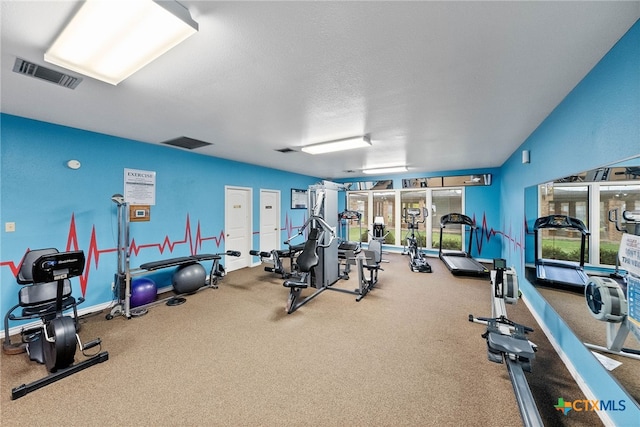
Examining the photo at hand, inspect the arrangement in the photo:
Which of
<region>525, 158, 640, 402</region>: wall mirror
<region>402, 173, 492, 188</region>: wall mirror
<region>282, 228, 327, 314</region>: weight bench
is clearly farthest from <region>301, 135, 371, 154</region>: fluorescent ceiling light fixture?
<region>402, 173, 492, 188</region>: wall mirror

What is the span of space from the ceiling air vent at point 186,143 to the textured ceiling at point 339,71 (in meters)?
0.31

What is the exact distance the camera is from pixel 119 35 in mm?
1363

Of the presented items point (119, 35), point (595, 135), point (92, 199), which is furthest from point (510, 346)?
point (92, 199)

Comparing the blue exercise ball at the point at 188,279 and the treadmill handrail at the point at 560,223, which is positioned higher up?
the treadmill handrail at the point at 560,223

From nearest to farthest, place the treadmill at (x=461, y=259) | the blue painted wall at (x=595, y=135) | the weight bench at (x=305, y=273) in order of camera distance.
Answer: the blue painted wall at (x=595, y=135) → the weight bench at (x=305, y=273) → the treadmill at (x=461, y=259)

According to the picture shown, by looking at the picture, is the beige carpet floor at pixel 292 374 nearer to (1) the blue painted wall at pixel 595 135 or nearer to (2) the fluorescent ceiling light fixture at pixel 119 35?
(1) the blue painted wall at pixel 595 135

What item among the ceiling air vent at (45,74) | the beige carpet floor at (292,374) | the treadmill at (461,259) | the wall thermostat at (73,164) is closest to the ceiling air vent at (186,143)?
the wall thermostat at (73,164)

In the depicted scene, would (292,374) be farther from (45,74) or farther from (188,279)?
(45,74)

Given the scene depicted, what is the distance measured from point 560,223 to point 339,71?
101 inches

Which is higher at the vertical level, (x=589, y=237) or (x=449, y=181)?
(x=449, y=181)

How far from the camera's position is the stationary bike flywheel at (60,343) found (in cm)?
197

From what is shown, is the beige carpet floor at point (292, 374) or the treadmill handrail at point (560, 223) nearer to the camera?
the beige carpet floor at point (292, 374)

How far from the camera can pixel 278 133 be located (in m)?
3.31

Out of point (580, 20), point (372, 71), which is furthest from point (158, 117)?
point (580, 20)
